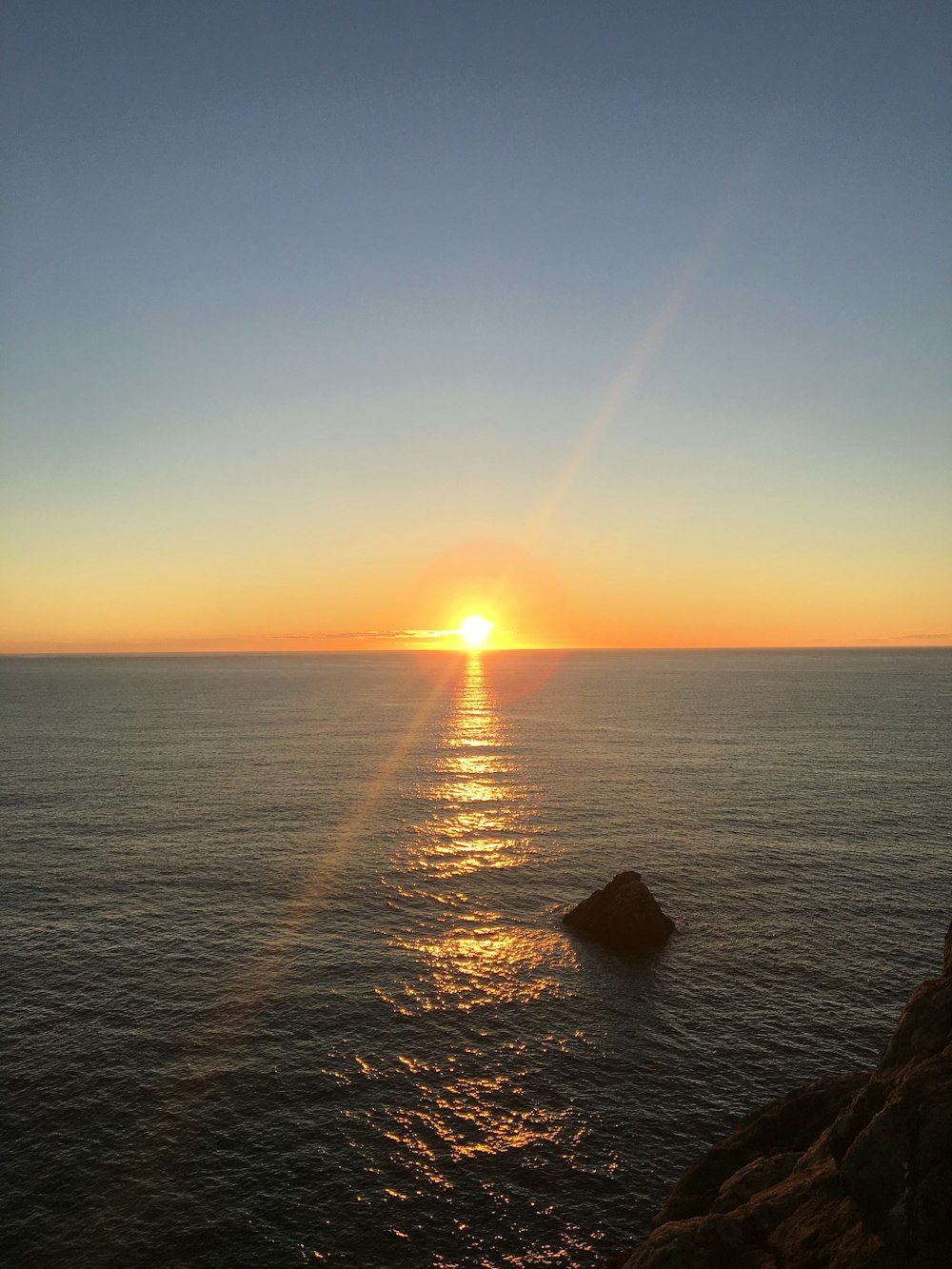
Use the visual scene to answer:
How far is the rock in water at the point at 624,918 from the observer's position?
5953 centimetres

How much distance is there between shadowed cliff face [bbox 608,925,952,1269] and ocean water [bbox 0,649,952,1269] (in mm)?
6970

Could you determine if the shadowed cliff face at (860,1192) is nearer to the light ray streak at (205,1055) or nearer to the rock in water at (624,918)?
the light ray streak at (205,1055)

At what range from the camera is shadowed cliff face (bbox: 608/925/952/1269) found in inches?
835

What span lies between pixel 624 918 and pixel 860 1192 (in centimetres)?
3809

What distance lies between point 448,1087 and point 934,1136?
1035 inches

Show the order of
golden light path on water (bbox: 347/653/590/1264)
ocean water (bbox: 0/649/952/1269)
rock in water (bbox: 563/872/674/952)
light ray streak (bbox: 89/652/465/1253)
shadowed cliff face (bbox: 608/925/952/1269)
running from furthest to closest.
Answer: rock in water (bbox: 563/872/674/952) < golden light path on water (bbox: 347/653/590/1264) < light ray streak (bbox: 89/652/465/1253) < ocean water (bbox: 0/649/952/1269) < shadowed cliff face (bbox: 608/925/952/1269)

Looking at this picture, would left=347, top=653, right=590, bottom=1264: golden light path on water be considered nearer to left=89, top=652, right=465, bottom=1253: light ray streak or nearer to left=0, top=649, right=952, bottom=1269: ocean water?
left=0, top=649, right=952, bottom=1269: ocean water

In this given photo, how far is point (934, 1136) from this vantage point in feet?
71.6

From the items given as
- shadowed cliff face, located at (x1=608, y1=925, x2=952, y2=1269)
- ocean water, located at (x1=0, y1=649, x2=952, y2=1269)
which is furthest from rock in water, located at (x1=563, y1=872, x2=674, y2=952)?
shadowed cliff face, located at (x1=608, y1=925, x2=952, y2=1269)

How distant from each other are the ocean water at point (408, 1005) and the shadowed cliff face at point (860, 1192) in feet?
22.9

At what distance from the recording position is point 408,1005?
1978 inches

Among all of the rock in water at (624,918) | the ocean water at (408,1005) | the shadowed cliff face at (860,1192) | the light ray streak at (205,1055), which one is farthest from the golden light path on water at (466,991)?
the shadowed cliff face at (860,1192)

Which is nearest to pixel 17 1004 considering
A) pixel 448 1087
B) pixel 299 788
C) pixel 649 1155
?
pixel 448 1087

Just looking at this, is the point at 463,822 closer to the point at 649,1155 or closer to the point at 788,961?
the point at 788,961
